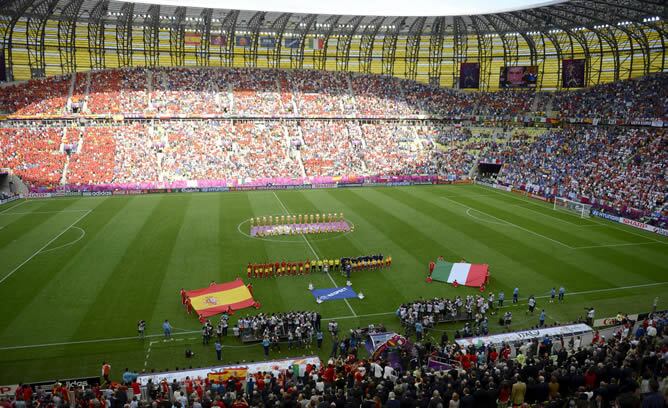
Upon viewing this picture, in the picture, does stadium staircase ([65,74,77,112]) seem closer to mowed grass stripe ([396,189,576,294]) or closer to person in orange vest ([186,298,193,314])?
mowed grass stripe ([396,189,576,294])

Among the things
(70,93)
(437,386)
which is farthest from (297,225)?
(70,93)

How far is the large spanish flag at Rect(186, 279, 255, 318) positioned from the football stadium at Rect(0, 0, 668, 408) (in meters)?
0.14

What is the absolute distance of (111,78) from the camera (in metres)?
66.8

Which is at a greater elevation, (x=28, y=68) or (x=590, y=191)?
(x=28, y=68)

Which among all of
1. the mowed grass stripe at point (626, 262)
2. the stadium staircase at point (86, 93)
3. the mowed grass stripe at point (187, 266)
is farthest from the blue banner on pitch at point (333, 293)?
the stadium staircase at point (86, 93)

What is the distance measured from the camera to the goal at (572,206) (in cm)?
4456

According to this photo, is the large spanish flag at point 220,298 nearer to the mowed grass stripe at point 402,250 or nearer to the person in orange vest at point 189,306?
the person in orange vest at point 189,306

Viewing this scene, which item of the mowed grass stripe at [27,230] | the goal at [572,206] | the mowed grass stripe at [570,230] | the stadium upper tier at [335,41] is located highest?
the stadium upper tier at [335,41]

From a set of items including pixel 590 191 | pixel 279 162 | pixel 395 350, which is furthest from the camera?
pixel 279 162

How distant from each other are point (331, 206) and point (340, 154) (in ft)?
61.4

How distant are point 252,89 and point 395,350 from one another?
190 ft

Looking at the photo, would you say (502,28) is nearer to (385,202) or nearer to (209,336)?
(385,202)

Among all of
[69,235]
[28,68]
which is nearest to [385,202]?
[69,235]

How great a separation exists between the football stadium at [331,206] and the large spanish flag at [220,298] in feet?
0.46
